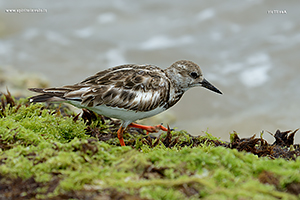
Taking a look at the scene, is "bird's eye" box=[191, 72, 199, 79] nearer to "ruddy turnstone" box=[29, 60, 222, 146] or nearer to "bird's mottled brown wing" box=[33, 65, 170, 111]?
"ruddy turnstone" box=[29, 60, 222, 146]

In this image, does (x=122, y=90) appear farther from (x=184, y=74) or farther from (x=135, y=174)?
(x=135, y=174)

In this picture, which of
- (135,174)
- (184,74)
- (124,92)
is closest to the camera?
(135,174)

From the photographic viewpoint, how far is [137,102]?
616 centimetres

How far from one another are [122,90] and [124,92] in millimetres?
59

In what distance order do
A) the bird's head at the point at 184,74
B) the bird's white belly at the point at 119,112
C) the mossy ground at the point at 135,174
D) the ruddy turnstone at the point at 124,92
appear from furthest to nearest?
the bird's head at the point at 184,74, the bird's white belly at the point at 119,112, the ruddy turnstone at the point at 124,92, the mossy ground at the point at 135,174

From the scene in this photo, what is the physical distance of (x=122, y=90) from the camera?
616cm

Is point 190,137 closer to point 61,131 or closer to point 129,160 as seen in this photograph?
point 61,131

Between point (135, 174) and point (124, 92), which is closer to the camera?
point (135, 174)

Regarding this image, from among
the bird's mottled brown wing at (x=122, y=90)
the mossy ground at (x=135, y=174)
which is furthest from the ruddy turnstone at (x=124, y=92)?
the mossy ground at (x=135, y=174)

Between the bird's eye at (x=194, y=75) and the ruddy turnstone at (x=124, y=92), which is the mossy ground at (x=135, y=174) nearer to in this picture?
the ruddy turnstone at (x=124, y=92)

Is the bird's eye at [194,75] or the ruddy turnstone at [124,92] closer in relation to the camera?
the ruddy turnstone at [124,92]

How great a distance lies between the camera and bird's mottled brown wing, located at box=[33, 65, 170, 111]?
19.6 ft

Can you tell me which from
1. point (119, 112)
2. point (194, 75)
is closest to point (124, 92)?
point (119, 112)

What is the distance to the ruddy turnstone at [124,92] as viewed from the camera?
19.5 ft
